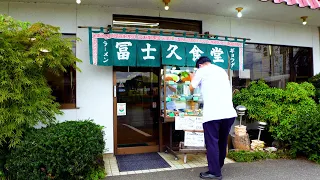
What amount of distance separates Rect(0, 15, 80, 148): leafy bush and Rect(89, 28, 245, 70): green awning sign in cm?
96

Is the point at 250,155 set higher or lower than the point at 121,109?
lower

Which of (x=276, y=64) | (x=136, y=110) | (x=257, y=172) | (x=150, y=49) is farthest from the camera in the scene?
(x=276, y=64)

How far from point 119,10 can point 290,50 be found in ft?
18.6

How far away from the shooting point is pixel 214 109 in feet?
13.1

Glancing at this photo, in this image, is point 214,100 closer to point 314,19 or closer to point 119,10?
point 119,10

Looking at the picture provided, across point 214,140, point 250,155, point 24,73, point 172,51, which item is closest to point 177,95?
point 172,51

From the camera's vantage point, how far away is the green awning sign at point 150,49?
529cm

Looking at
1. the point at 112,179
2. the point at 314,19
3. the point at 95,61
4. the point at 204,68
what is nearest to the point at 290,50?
the point at 314,19

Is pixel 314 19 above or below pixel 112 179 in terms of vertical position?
above

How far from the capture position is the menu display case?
5.67 metres

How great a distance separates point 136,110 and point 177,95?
1.16 m

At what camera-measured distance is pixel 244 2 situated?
5676 millimetres

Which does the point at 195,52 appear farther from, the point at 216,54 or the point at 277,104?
the point at 277,104

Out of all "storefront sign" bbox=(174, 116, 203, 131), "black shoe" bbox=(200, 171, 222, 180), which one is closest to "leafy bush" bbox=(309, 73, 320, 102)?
"storefront sign" bbox=(174, 116, 203, 131)
